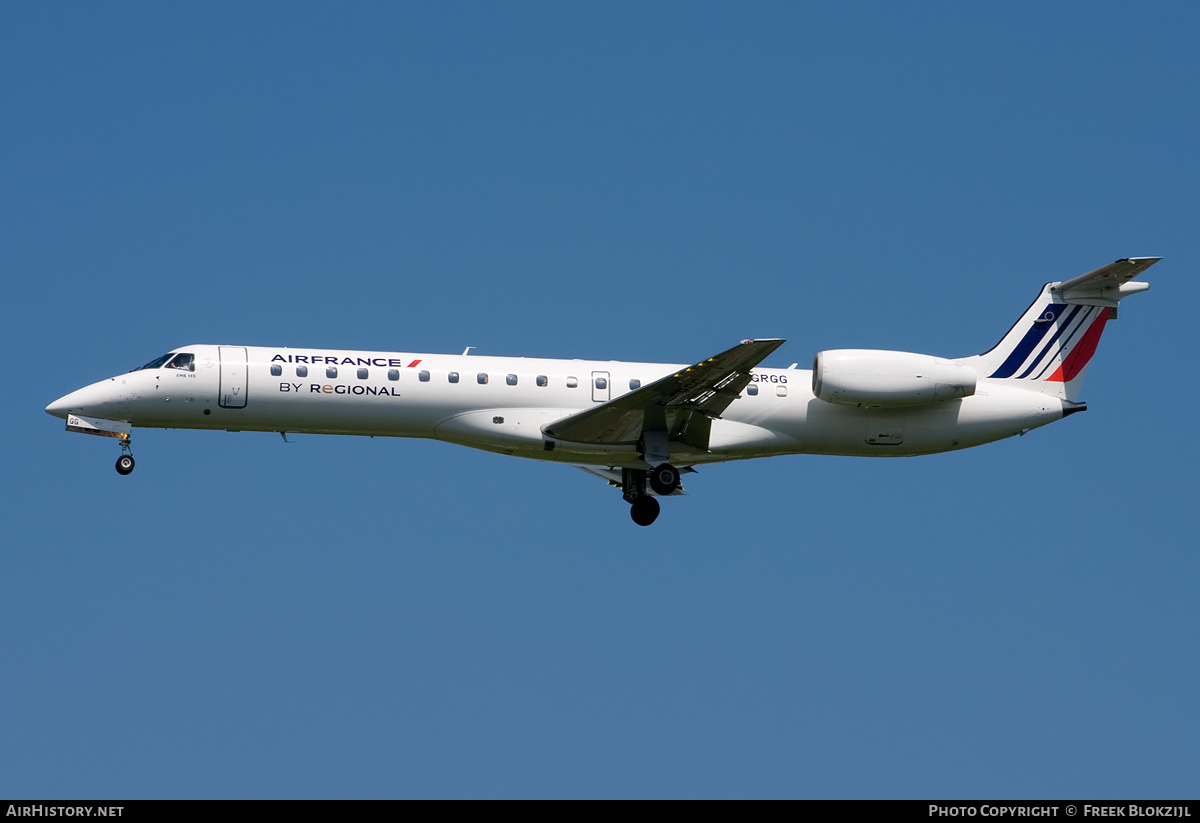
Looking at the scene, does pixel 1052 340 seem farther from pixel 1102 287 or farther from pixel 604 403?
pixel 604 403

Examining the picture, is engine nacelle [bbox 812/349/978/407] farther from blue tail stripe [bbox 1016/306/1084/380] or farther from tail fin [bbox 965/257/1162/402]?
blue tail stripe [bbox 1016/306/1084/380]

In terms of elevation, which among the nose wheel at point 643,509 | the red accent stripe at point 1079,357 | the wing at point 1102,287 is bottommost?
the nose wheel at point 643,509

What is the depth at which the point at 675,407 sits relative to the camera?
28.1 meters

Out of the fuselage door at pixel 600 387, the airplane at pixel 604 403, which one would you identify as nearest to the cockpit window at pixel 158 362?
the airplane at pixel 604 403

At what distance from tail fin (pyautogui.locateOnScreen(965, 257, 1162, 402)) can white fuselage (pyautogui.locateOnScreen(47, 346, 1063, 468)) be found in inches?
82.8

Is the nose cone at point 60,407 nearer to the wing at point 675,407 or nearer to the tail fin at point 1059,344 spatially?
the wing at point 675,407

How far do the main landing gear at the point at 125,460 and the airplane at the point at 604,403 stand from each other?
0.03 metres

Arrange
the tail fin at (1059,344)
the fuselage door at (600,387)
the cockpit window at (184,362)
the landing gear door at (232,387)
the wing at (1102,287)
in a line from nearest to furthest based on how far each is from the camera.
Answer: the landing gear door at (232,387), the cockpit window at (184,362), the fuselage door at (600,387), the wing at (1102,287), the tail fin at (1059,344)

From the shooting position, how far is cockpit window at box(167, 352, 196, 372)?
28062 millimetres

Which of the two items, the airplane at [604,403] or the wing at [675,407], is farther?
the airplane at [604,403]

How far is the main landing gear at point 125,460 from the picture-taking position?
2800 centimetres

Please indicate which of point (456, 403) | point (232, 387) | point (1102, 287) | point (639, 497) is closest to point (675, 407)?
point (639, 497)
